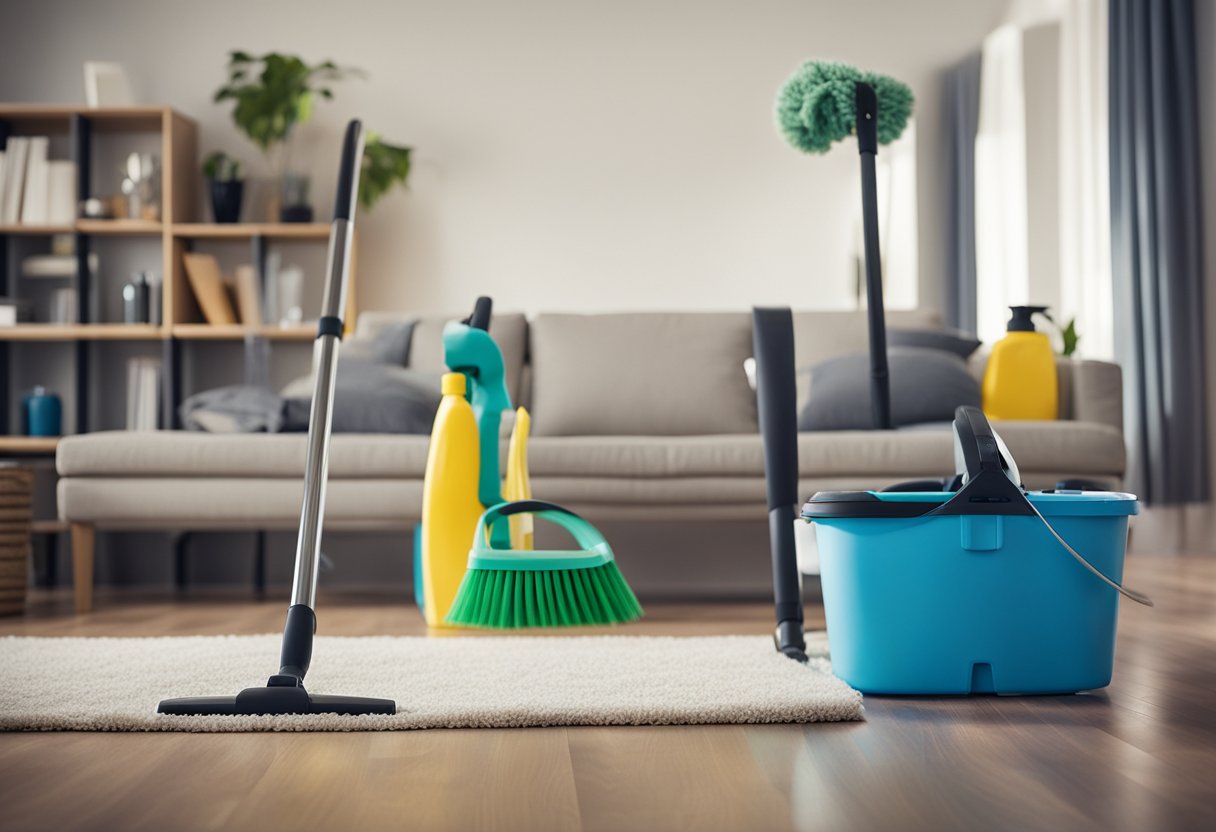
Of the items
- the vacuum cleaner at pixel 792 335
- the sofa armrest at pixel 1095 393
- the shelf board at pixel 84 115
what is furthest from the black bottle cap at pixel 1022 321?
the shelf board at pixel 84 115

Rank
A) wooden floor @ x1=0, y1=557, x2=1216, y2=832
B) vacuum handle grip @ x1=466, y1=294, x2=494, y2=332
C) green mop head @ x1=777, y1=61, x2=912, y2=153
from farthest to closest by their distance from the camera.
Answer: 1. vacuum handle grip @ x1=466, y1=294, x2=494, y2=332
2. green mop head @ x1=777, y1=61, x2=912, y2=153
3. wooden floor @ x1=0, y1=557, x2=1216, y2=832

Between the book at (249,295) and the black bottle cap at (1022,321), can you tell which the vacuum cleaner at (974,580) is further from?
the book at (249,295)

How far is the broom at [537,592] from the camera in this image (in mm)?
1871

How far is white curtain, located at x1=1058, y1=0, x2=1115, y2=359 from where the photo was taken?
4527 mm

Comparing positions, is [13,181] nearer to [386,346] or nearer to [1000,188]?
[386,346]

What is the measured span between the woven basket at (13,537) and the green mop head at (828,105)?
6.46ft

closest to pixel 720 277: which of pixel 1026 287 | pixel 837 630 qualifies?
pixel 1026 287

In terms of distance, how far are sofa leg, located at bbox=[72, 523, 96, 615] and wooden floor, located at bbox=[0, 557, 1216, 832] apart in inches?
67.4

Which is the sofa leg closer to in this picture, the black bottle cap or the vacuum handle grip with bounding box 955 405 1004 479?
the vacuum handle grip with bounding box 955 405 1004 479

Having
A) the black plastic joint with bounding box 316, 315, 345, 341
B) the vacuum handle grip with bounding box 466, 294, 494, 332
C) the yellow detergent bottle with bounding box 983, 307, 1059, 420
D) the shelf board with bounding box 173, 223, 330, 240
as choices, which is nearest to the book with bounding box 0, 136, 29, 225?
the shelf board with bounding box 173, 223, 330, 240

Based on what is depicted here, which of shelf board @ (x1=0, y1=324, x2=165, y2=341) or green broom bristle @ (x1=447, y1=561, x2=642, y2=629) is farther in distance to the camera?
shelf board @ (x1=0, y1=324, x2=165, y2=341)

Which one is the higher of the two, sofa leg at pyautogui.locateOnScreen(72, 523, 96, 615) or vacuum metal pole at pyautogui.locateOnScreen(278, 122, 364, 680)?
vacuum metal pole at pyautogui.locateOnScreen(278, 122, 364, 680)

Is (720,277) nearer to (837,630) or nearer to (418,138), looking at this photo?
(418,138)

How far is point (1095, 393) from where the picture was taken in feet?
10.6
